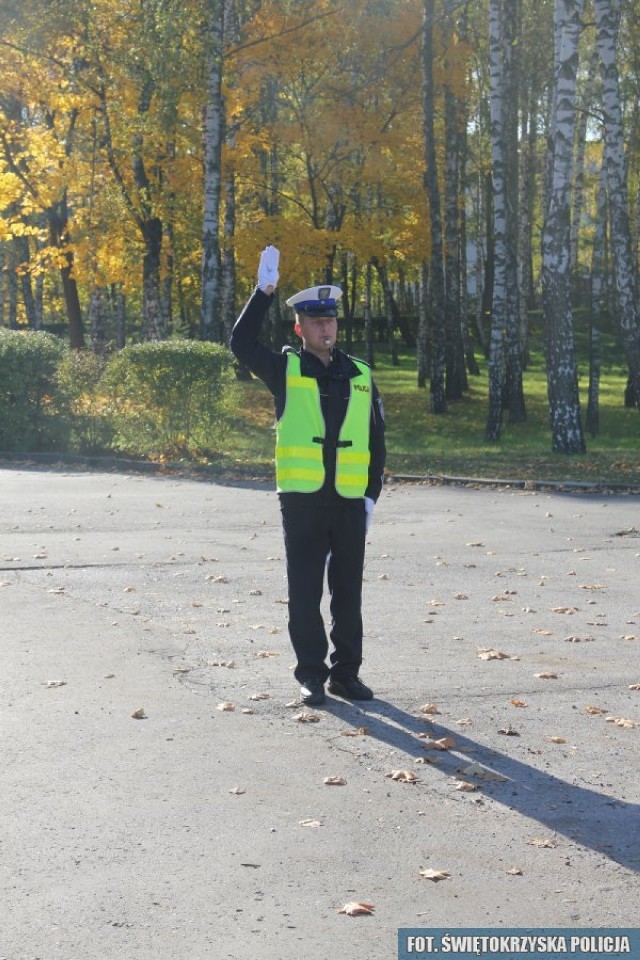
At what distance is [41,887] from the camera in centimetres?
496

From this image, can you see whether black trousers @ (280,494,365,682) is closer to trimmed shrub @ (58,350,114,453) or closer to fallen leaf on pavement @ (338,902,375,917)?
fallen leaf on pavement @ (338,902,375,917)

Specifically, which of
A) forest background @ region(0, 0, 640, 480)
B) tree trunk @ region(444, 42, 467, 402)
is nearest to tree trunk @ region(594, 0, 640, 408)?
forest background @ region(0, 0, 640, 480)

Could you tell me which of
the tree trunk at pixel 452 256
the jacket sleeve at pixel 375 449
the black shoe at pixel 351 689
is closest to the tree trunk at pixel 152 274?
the tree trunk at pixel 452 256

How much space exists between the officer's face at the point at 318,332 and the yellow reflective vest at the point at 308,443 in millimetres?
115

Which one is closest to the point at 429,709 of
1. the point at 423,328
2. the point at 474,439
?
the point at 474,439

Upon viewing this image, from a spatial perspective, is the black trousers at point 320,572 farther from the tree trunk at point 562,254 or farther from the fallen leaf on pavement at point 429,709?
the tree trunk at point 562,254

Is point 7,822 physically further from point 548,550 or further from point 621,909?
point 548,550

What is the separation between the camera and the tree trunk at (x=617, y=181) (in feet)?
79.0

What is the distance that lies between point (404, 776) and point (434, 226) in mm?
26867

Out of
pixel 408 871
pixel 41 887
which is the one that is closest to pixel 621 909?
pixel 408 871

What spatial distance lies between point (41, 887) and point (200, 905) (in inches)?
22.2

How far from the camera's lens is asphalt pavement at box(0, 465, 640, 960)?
477cm

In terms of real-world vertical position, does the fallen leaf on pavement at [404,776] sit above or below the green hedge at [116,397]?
below

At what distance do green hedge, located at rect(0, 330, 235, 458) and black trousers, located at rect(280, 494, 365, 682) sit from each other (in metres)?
15.0
